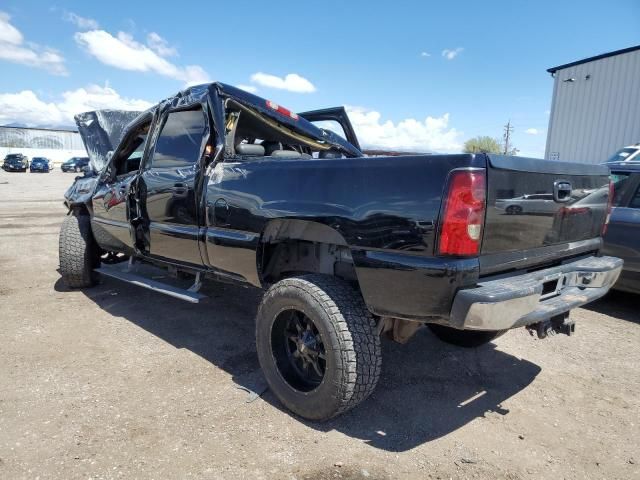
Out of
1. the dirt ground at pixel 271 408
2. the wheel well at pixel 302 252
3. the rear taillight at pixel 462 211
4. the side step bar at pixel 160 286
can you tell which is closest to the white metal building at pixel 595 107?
the dirt ground at pixel 271 408

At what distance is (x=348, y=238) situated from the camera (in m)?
Answer: 2.33

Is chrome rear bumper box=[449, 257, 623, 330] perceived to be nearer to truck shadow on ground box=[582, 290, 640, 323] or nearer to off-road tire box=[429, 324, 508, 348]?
off-road tire box=[429, 324, 508, 348]

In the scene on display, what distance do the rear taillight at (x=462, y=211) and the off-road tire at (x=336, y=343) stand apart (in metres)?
0.69

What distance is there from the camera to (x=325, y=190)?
8.03 feet

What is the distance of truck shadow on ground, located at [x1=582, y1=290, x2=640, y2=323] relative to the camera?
4625 millimetres

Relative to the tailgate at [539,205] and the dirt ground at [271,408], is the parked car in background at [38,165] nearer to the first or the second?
the dirt ground at [271,408]

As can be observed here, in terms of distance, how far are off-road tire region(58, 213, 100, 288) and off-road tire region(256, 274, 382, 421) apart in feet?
10.8

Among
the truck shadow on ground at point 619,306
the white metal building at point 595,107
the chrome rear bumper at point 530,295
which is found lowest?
the truck shadow on ground at point 619,306

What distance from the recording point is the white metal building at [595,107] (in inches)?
508

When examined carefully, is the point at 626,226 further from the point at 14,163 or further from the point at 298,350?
the point at 14,163

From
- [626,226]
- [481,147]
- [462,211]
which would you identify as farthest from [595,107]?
[462,211]

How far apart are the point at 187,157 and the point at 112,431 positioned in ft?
6.75

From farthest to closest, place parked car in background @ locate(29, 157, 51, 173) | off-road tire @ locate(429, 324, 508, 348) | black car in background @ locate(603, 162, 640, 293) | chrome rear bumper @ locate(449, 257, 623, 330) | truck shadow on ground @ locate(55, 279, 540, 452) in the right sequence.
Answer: parked car in background @ locate(29, 157, 51, 173), black car in background @ locate(603, 162, 640, 293), off-road tire @ locate(429, 324, 508, 348), truck shadow on ground @ locate(55, 279, 540, 452), chrome rear bumper @ locate(449, 257, 623, 330)

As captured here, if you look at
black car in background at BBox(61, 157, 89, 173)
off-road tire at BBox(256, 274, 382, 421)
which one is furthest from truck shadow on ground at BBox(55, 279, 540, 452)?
black car in background at BBox(61, 157, 89, 173)
